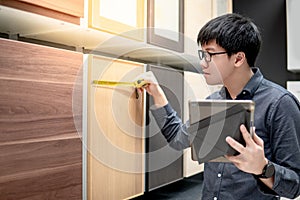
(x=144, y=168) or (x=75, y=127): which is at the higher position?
(x=75, y=127)

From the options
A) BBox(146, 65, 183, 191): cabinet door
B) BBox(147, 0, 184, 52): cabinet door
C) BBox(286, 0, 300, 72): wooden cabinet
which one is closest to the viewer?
BBox(146, 65, 183, 191): cabinet door

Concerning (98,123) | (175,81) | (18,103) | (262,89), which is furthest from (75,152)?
(175,81)

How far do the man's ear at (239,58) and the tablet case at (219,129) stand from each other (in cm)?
30

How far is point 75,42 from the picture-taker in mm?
1673

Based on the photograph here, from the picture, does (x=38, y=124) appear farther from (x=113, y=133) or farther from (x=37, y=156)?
(x=113, y=133)

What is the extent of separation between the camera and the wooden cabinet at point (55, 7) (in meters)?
1.10

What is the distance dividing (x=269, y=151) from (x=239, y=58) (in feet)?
0.98

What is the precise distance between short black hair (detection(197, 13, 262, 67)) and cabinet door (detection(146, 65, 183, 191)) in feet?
1.91

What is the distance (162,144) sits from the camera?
5.28 feet

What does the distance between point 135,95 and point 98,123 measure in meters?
0.26

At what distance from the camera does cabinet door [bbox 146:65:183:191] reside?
65.8 inches

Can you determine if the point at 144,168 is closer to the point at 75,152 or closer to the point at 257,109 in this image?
the point at 75,152

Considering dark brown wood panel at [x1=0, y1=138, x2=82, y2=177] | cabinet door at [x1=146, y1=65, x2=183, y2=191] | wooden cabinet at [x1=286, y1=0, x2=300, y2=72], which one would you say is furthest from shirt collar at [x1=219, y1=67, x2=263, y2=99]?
wooden cabinet at [x1=286, y1=0, x2=300, y2=72]

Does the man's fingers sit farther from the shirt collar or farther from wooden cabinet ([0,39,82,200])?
wooden cabinet ([0,39,82,200])
